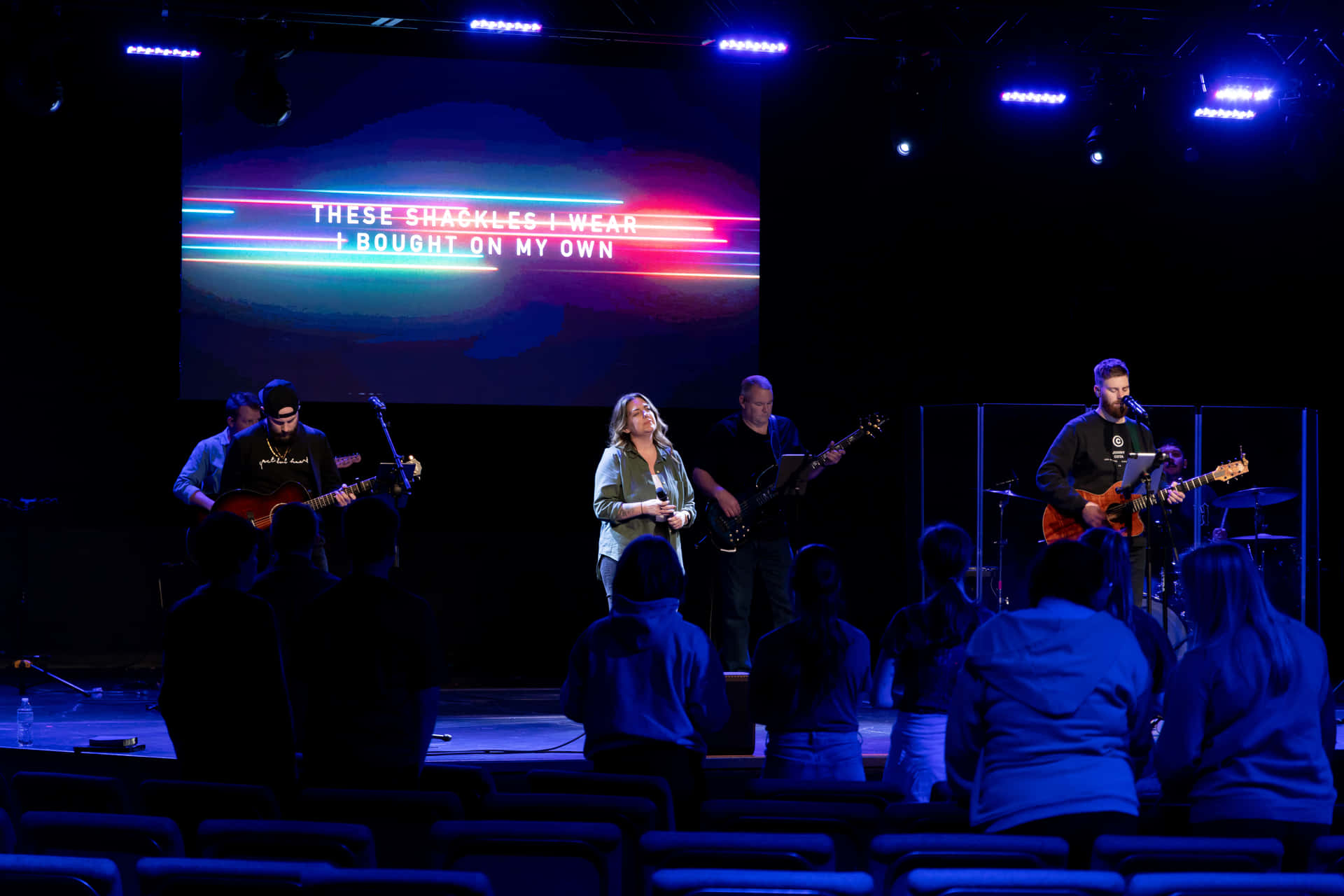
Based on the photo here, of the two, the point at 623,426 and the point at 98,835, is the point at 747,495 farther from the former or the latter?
the point at 98,835

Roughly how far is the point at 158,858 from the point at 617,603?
1.60 m

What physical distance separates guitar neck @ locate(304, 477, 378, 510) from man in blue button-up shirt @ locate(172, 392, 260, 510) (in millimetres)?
830

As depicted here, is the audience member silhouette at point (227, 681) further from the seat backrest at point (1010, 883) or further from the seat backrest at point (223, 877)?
the seat backrest at point (1010, 883)

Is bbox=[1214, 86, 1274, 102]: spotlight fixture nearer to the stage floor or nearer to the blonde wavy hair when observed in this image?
the blonde wavy hair

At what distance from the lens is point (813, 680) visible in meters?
3.80

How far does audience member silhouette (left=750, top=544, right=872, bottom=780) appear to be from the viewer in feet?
12.4

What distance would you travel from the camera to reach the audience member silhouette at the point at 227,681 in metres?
3.38

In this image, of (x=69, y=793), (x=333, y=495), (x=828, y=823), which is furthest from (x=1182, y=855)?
(x=333, y=495)

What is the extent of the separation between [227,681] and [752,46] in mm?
4821

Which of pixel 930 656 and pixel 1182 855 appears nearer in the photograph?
pixel 1182 855

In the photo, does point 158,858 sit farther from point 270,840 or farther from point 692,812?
point 692,812

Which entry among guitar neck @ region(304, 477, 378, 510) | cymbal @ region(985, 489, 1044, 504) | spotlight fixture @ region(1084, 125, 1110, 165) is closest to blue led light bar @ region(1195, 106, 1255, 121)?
spotlight fixture @ region(1084, 125, 1110, 165)

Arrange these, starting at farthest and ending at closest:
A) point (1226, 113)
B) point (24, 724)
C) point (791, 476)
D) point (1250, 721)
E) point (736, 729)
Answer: point (1226, 113) < point (791, 476) < point (24, 724) < point (736, 729) < point (1250, 721)

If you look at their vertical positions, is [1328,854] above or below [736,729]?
above
